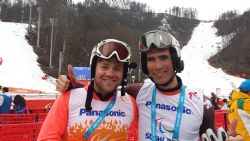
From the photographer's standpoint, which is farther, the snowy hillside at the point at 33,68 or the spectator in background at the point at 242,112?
the snowy hillside at the point at 33,68

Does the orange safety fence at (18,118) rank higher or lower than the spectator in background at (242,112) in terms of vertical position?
lower

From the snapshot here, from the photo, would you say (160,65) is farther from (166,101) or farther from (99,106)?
(99,106)

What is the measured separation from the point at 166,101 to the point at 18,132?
6416 mm

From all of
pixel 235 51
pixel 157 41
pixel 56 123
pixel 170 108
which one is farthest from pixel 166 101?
pixel 235 51

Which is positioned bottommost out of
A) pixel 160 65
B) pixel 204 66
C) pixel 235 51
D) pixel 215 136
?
pixel 204 66

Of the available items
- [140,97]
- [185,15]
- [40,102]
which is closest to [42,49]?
[40,102]

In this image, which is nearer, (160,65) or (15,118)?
(160,65)

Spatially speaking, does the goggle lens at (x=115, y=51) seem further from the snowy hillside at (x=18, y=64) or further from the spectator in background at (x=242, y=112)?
the snowy hillside at (x=18, y=64)

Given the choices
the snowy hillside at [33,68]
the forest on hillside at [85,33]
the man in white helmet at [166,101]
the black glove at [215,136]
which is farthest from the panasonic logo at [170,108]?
the snowy hillside at [33,68]

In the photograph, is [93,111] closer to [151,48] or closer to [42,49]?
[151,48]

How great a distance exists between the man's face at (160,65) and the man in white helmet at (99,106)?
0.77ft

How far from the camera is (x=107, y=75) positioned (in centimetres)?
333

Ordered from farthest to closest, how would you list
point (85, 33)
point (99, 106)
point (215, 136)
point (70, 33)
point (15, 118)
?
point (85, 33) < point (70, 33) < point (15, 118) < point (99, 106) < point (215, 136)

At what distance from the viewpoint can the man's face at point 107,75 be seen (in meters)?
3.34
